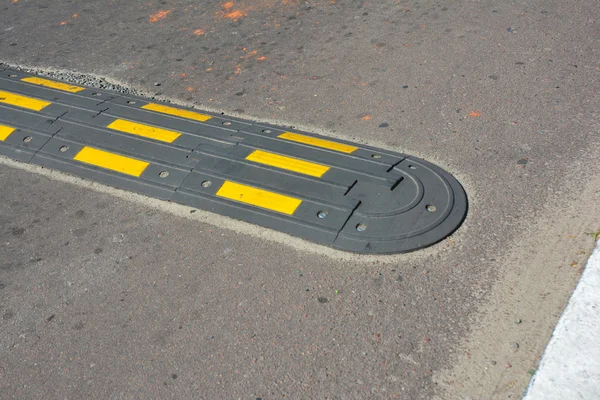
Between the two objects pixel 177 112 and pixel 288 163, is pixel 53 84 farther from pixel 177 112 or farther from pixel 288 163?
pixel 288 163

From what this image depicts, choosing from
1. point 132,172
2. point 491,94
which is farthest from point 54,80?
point 491,94

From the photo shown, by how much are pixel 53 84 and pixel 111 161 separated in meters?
1.46

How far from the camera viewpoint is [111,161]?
13.2ft

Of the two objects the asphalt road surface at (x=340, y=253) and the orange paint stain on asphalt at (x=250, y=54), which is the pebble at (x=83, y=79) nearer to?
the asphalt road surface at (x=340, y=253)

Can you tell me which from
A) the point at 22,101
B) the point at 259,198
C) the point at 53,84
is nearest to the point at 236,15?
the point at 53,84

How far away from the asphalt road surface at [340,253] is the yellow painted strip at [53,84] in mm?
319

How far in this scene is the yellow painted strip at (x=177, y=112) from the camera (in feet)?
14.5

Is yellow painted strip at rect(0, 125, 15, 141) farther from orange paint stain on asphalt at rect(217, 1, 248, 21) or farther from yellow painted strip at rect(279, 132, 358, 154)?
orange paint stain on asphalt at rect(217, 1, 248, 21)

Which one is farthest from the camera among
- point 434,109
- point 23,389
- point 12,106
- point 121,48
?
point 121,48

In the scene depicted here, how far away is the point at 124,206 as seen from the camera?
145 inches

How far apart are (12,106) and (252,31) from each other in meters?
2.20

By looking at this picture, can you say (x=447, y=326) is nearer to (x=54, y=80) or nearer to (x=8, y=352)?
(x=8, y=352)

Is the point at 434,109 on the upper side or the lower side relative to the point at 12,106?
lower

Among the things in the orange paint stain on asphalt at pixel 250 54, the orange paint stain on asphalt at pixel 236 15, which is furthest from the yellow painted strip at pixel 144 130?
the orange paint stain on asphalt at pixel 236 15
